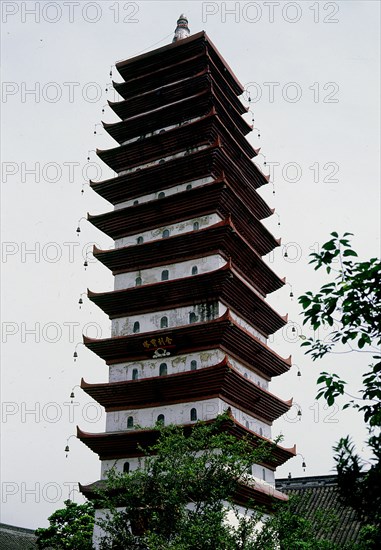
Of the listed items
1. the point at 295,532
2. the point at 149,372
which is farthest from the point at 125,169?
the point at 295,532

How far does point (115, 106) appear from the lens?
3375cm

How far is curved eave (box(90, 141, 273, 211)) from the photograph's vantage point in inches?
1146

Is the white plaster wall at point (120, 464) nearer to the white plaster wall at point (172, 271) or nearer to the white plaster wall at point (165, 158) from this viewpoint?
the white plaster wall at point (172, 271)

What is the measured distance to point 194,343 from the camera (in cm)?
→ 2572

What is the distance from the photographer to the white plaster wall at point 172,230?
28156mm

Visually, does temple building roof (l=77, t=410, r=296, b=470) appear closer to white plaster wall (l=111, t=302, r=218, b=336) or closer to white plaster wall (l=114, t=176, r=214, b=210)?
white plaster wall (l=111, t=302, r=218, b=336)

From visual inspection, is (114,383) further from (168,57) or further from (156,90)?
(168,57)

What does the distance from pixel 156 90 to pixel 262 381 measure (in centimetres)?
1427

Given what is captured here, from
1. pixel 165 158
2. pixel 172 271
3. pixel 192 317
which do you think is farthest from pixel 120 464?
pixel 165 158

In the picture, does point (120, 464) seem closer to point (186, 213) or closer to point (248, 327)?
point (248, 327)

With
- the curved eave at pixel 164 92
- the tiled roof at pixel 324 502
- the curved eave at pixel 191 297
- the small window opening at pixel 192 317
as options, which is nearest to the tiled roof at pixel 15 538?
the tiled roof at pixel 324 502

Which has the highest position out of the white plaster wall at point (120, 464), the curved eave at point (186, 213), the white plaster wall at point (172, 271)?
the curved eave at point (186, 213)

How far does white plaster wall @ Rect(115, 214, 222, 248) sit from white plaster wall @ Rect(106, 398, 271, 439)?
7182mm

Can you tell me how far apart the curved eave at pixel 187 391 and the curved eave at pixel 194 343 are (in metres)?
1.35
